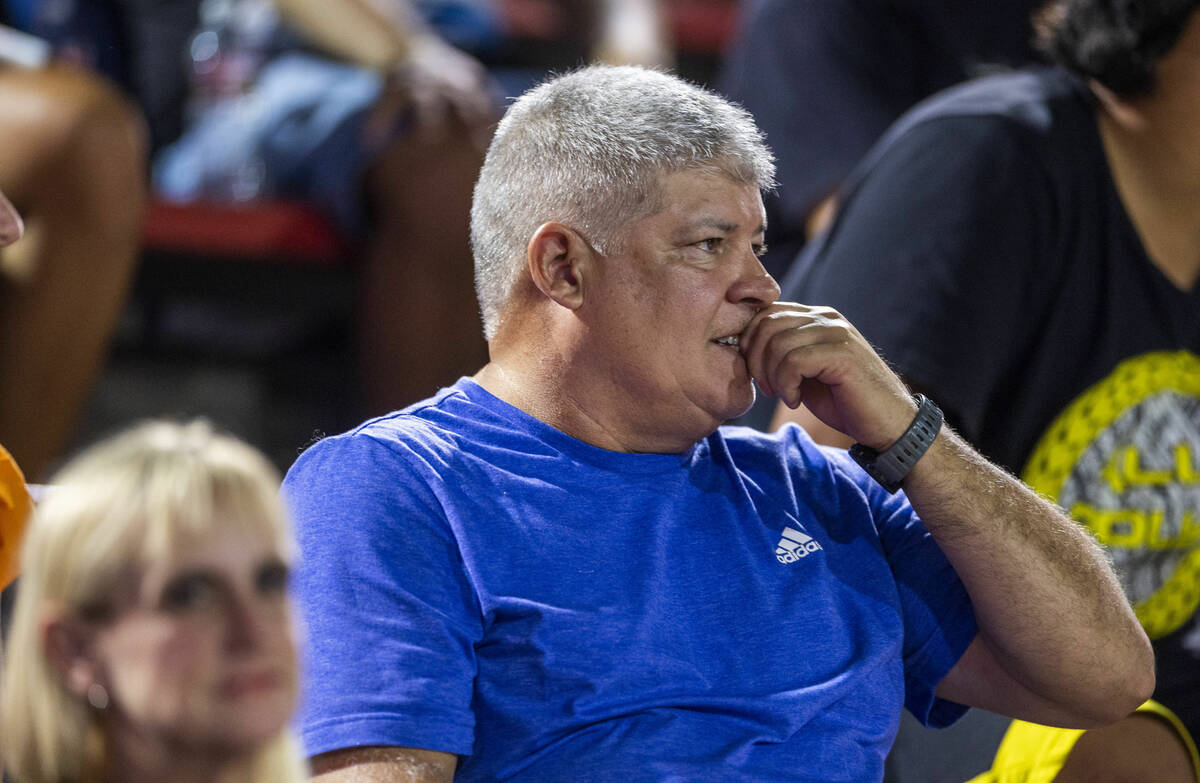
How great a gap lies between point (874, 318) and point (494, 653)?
0.69 meters

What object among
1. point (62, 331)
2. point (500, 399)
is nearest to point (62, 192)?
point (62, 331)

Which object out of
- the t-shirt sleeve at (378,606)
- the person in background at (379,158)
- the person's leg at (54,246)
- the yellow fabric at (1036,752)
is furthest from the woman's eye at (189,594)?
the person in background at (379,158)

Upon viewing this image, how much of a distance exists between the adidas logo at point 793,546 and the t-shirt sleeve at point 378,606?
29 centimetres

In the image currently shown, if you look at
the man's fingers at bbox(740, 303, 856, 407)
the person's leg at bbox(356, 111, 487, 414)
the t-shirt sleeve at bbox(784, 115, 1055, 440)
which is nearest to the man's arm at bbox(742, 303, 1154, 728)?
the man's fingers at bbox(740, 303, 856, 407)

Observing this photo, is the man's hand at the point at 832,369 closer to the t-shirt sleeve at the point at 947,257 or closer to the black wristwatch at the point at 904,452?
the black wristwatch at the point at 904,452

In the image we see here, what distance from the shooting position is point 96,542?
53 cm

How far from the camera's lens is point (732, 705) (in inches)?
44.5

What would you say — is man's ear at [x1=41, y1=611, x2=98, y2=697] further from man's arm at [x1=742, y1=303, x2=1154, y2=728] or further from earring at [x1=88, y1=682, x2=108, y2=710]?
man's arm at [x1=742, y1=303, x2=1154, y2=728]

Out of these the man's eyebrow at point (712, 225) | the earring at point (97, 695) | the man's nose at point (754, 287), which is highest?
the earring at point (97, 695)

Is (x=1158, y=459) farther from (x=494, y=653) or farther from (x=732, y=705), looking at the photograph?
(x=494, y=653)

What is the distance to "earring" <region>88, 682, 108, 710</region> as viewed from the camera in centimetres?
Answer: 54

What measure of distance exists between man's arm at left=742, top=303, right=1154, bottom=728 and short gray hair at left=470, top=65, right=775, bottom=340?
152 mm

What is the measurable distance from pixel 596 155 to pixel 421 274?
1550 mm

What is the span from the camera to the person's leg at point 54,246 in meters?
1.99
